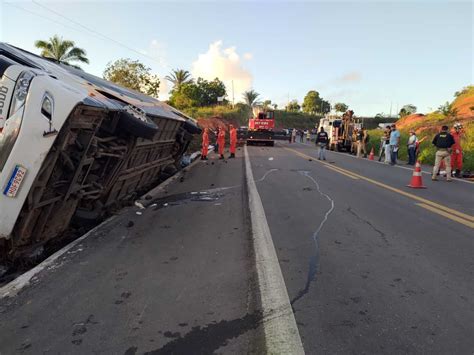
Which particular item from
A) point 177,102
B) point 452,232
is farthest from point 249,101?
point 452,232

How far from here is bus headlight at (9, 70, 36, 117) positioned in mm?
4043

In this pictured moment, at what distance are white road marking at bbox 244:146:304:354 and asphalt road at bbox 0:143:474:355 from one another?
0.05m

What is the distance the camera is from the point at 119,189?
734 centimetres

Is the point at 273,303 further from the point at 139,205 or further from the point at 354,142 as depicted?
the point at 354,142

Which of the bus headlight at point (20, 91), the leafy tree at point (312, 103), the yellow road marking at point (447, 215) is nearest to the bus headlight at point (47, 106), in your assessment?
the bus headlight at point (20, 91)

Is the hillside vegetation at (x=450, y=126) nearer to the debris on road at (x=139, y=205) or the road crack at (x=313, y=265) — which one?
the road crack at (x=313, y=265)

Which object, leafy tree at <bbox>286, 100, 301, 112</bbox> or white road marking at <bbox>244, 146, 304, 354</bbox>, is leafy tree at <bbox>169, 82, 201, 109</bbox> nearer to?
leafy tree at <bbox>286, 100, 301, 112</bbox>

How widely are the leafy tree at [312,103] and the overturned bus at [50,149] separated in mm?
97812

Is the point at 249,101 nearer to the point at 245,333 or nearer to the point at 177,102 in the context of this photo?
the point at 177,102

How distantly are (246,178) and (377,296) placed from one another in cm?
824

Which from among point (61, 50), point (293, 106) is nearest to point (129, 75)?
point (61, 50)

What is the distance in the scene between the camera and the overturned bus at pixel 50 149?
3.97 metres

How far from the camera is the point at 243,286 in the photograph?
3871mm

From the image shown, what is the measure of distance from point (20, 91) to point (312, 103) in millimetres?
101691
